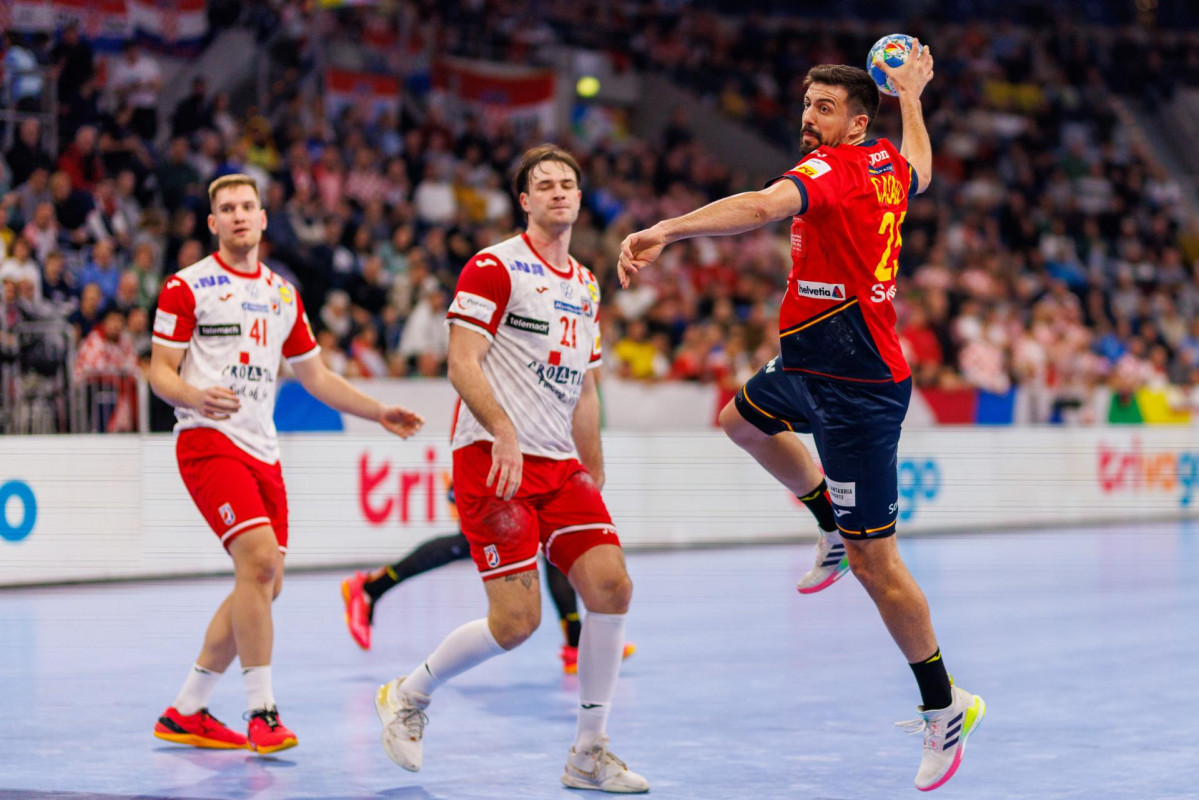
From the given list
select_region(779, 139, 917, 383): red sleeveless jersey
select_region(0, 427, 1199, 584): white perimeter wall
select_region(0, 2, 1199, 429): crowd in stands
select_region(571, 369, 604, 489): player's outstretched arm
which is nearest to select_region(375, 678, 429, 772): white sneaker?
select_region(571, 369, 604, 489): player's outstretched arm

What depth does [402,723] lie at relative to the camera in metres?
5.58

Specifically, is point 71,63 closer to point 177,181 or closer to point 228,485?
point 177,181

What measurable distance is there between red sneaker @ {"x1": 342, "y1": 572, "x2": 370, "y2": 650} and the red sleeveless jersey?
13.0ft

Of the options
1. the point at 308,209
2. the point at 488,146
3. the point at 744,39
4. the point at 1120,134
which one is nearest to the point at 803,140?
the point at 308,209

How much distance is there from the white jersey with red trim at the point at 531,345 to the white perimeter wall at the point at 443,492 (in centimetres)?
632

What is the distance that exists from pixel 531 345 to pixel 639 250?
135cm

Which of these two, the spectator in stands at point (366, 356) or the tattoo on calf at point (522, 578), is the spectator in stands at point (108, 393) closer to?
the spectator in stands at point (366, 356)

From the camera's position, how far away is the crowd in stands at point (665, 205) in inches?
569

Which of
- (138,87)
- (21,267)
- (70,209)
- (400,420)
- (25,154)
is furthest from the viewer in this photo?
(138,87)

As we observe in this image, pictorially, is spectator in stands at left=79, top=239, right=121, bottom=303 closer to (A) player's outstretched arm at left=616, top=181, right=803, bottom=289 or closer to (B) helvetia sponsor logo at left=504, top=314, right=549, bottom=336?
(B) helvetia sponsor logo at left=504, top=314, right=549, bottom=336

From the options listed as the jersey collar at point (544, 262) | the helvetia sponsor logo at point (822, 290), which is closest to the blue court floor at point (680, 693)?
the helvetia sponsor logo at point (822, 290)

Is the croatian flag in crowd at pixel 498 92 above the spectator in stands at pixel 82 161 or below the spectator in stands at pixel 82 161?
above

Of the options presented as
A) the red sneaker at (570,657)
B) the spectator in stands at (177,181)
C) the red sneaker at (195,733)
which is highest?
the spectator in stands at (177,181)

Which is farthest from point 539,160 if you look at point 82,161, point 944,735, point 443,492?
point 82,161
